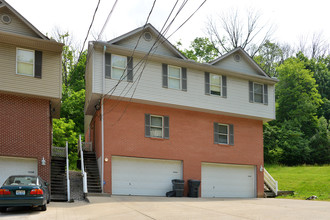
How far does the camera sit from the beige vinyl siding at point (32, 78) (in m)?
18.5

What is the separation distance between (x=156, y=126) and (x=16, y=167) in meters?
7.81

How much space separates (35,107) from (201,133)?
9858 millimetres

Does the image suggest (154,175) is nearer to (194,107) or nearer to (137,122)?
(137,122)

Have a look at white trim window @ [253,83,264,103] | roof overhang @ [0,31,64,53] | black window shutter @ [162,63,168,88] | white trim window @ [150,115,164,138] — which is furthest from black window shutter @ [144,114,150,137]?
white trim window @ [253,83,264,103]

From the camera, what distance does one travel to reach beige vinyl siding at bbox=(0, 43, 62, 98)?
1855 centimetres

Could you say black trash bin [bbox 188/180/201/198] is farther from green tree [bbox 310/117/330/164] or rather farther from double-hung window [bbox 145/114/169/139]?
green tree [bbox 310/117/330/164]

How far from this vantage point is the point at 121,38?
21.5 metres

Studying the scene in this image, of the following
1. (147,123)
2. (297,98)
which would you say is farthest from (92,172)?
(297,98)

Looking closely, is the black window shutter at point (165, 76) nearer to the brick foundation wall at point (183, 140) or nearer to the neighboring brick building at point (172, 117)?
the neighboring brick building at point (172, 117)

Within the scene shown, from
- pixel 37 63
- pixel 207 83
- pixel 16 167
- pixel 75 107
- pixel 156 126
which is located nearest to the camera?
pixel 16 167

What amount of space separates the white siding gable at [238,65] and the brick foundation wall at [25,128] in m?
11.4

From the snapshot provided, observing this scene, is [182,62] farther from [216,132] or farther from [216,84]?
[216,132]

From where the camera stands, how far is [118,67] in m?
21.2

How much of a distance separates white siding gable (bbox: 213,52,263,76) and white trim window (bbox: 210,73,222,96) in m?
0.76
